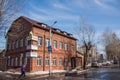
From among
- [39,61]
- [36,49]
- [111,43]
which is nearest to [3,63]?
[39,61]

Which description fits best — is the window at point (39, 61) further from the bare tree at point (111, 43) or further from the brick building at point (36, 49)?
the bare tree at point (111, 43)

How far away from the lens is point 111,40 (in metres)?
81.0

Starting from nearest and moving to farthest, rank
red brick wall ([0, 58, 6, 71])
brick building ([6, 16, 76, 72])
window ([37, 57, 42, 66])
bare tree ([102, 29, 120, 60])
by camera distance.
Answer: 1. brick building ([6, 16, 76, 72])
2. window ([37, 57, 42, 66])
3. red brick wall ([0, 58, 6, 71])
4. bare tree ([102, 29, 120, 60])

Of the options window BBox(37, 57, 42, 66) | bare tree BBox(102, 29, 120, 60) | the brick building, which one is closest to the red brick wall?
the brick building

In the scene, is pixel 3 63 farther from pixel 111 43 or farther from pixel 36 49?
pixel 111 43

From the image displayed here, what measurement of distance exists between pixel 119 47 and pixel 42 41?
54231 mm

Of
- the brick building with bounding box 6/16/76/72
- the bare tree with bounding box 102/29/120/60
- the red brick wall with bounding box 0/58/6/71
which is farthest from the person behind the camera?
the bare tree with bounding box 102/29/120/60

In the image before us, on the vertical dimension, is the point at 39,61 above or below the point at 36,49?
below

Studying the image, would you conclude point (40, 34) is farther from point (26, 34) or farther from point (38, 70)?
point (38, 70)

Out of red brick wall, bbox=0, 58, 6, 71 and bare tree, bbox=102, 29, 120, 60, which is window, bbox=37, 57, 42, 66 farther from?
bare tree, bbox=102, 29, 120, 60

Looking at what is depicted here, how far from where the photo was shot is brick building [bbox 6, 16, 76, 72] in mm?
35750

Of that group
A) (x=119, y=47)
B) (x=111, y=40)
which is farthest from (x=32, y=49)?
(x=119, y=47)

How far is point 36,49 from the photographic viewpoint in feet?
119

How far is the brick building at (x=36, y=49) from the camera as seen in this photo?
3575cm
